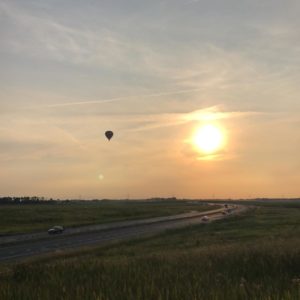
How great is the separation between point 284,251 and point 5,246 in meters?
40.7

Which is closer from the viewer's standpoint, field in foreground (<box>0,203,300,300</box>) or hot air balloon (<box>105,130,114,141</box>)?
field in foreground (<box>0,203,300,300</box>)

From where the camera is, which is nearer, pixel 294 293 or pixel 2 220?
pixel 294 293

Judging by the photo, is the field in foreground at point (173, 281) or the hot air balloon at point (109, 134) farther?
the hot air balloon at point (109, 134)

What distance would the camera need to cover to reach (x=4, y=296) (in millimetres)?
7836

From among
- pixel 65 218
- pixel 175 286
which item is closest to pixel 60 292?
pixel 175 286

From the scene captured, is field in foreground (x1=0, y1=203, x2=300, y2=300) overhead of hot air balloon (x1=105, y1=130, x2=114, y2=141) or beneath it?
beneath

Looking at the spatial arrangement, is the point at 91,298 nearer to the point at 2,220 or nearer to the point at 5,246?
the point at 5,246

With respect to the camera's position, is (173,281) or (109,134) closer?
(173,281)

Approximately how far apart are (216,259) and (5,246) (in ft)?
133

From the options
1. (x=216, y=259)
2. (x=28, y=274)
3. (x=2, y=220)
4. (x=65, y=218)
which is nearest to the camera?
(x=28, y=274)

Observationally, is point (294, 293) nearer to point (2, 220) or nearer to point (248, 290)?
point (248, 290)

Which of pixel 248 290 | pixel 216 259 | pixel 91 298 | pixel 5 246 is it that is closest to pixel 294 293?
pixel 248 290

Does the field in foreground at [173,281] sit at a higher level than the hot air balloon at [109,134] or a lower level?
lower

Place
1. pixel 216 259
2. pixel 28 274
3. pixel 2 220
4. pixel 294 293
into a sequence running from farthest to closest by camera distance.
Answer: pixel 2 220 < pixel 216 259 < pixel 28 274 < pixel 294 293
